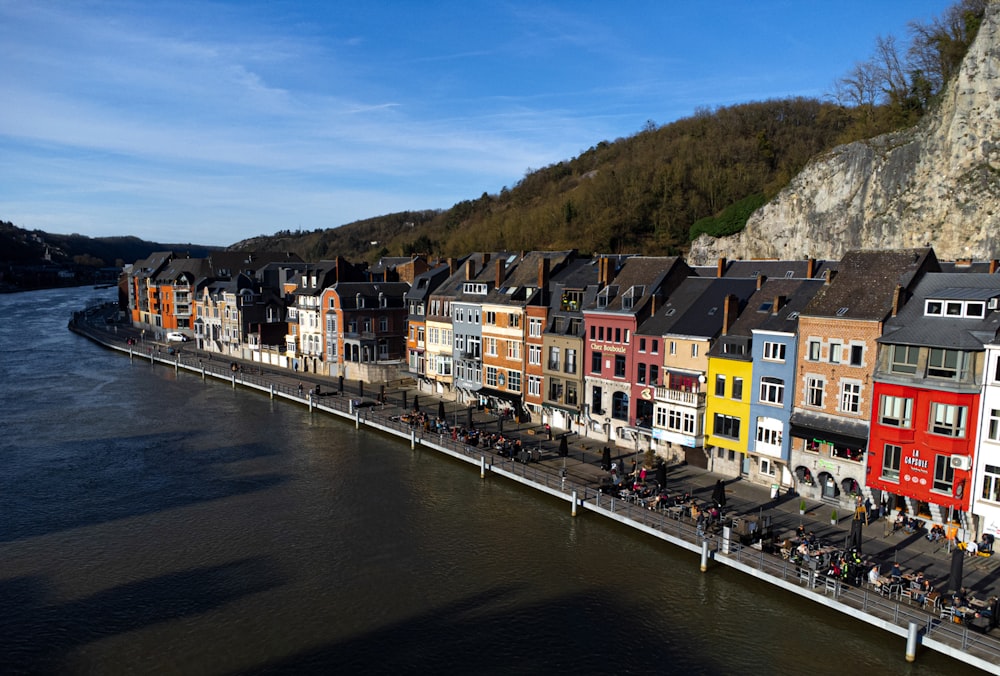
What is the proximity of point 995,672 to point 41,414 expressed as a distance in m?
66.4

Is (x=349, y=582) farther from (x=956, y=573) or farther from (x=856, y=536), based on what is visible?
(x=956, y=573)

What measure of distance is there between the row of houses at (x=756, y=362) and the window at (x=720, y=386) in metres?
0.06

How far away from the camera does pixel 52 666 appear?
2233cm

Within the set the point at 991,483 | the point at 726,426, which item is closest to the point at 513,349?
the point at 726,426

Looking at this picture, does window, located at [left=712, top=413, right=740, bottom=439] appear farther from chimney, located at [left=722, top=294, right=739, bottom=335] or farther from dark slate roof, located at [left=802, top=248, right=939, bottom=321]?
dark slate roof, located at [left=802, top=248, right=939, bottom=321]

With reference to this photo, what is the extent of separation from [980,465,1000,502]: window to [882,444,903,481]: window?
3.17 metres

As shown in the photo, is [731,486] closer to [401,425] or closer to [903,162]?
[401,425]

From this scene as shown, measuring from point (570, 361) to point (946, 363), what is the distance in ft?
75.8

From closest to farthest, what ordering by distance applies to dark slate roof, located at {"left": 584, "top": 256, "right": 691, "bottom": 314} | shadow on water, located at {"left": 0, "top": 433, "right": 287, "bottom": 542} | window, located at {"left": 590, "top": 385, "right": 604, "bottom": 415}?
shadow on water, located at {"left": 0, "top": 433, "right": 287, "bottom": 542} → dark slate roof, located at {"left": 584, "top": 256, "right": 691, "bottom": 314} → window, located at {"left": 590, "top": 385, "right": 604, "bottom": 415}

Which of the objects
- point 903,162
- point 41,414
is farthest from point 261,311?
point 903,162

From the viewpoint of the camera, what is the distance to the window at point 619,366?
43.0 meters

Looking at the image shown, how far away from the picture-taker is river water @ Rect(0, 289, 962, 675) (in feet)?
74.9

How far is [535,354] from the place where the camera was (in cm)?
4978

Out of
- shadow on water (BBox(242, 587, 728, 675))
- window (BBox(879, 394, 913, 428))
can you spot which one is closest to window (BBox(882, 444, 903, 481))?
window (BBox(879, 394, 913, 428))
